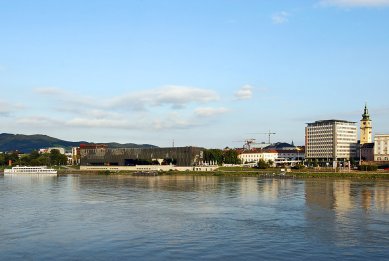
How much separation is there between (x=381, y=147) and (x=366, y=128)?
1710 cm

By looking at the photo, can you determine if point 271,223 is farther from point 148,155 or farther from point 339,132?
point 339,132

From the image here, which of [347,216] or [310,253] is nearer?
[310,253]

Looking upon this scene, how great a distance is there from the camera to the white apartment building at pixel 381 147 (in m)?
133

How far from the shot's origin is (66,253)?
66.9 ft

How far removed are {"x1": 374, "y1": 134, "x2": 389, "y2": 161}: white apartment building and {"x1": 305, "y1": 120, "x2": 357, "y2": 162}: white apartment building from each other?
2024 centimetres

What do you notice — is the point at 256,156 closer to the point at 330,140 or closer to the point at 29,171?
the point at 330,140

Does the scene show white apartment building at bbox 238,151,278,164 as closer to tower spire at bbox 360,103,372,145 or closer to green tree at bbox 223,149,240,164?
tower spire at bbox 360,103,372,145

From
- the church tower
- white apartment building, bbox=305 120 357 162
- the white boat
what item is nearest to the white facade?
white apartment building, bbox=305 120 357 162

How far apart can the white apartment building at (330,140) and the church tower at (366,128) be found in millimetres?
8256

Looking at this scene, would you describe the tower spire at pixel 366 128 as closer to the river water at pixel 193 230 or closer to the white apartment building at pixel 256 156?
the white apartment building at pixel 256 156

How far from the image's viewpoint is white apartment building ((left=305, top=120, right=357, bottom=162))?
15575cm

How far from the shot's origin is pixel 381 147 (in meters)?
134

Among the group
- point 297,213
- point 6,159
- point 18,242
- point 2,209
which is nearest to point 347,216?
point 297,213

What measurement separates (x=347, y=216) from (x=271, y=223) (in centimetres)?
600
